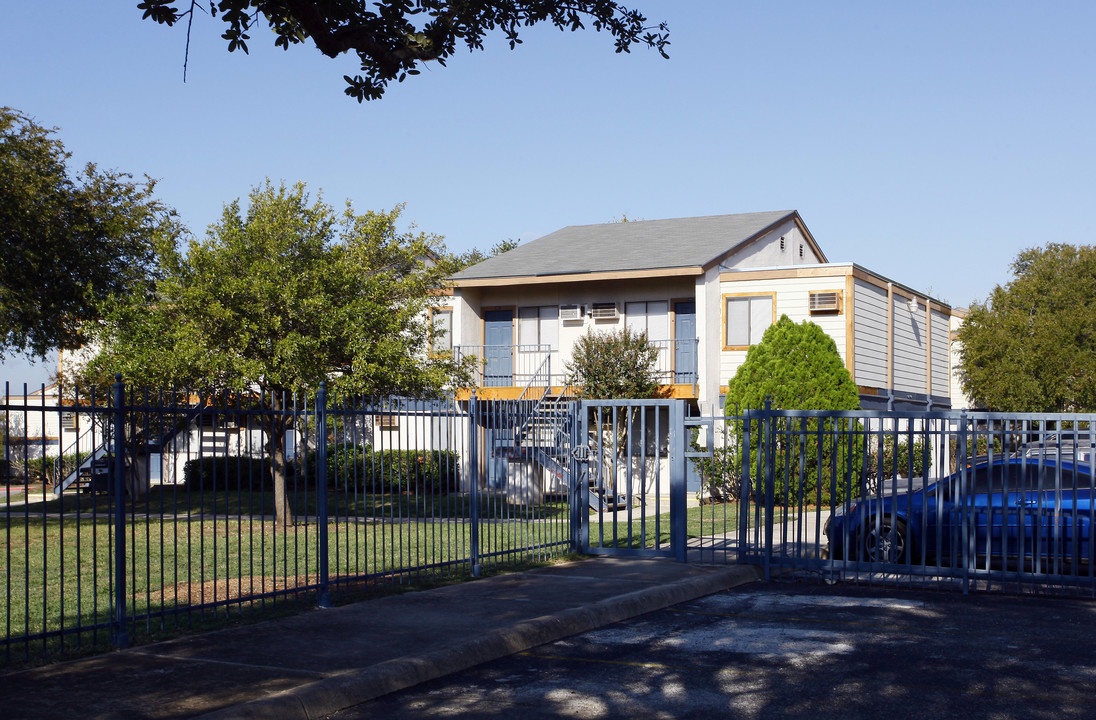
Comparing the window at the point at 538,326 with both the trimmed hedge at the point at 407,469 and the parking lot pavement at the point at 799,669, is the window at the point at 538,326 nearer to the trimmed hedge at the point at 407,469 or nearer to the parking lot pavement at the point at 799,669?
the trimmed hedge at the point at 407,469

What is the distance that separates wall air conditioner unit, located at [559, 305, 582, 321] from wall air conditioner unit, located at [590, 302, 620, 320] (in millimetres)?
374

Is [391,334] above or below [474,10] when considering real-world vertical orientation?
below

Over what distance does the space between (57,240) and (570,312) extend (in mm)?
14451

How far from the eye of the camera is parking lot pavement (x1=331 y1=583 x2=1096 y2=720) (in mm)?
6941

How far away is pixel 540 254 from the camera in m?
33.2

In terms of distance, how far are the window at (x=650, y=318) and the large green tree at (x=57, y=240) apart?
41.9 feet

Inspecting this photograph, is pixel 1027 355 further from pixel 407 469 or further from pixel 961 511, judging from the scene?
pixel 407 469

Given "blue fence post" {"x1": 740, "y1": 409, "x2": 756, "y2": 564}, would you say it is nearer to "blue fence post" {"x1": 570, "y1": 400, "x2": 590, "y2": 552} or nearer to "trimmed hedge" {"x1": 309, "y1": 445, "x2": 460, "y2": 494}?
"blue fence post" {"x1": 570, "y1": 400, "x2": 590, "y2": 552}

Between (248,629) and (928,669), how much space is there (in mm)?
5594

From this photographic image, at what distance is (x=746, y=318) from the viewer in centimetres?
2869

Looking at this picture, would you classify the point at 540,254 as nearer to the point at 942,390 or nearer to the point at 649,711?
the point at 942,390

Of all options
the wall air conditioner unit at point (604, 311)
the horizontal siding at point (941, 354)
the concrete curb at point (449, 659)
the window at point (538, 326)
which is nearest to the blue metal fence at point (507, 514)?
the concrete curb at point (449, 659)

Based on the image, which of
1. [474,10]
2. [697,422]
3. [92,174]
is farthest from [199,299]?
[474,10]

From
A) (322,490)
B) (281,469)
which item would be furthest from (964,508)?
(281,469)
